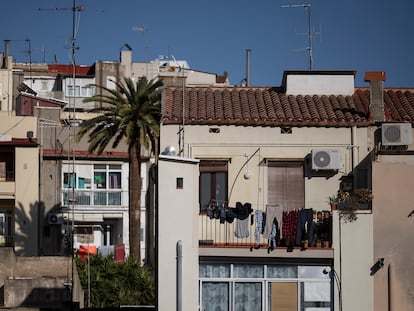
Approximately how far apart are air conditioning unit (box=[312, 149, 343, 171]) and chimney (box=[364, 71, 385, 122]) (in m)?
2.07

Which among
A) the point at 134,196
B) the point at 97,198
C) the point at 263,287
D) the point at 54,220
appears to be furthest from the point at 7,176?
the point at 263,287

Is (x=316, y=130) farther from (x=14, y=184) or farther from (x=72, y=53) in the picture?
(x=14, y=184)

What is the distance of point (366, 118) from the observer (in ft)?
98.3

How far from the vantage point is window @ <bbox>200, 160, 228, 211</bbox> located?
2927 cm

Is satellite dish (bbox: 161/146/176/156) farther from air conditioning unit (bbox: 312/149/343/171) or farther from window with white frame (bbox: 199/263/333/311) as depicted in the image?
air conditioning unit (bbox: 312/149/343/171)

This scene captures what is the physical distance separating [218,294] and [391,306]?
14.0ft

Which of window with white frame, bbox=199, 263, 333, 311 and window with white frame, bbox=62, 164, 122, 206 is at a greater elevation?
window with white frame, bbox=62, 164, 122, 206

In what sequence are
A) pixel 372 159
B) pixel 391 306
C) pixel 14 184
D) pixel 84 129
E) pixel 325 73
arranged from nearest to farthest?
pixel 391 306 < pixel 372 159 < pixel 325 73 < pixel 84 129 < pixel 14 184

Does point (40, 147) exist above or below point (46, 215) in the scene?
above

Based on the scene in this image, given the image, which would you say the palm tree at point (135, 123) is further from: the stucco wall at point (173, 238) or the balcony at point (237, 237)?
the stucco wall at point (173, 238)

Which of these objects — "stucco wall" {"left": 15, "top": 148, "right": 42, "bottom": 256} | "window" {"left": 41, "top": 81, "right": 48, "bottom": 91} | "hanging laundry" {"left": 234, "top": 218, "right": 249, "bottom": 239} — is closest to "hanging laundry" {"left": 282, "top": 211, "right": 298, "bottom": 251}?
"hanging laundry" {"left": 234, "top": 218, "right": 249, "bottom": 239}

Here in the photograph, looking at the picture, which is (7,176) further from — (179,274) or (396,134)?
(179,274)

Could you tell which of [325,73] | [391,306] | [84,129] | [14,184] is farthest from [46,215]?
[391,306]

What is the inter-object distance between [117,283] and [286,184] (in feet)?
76.6
